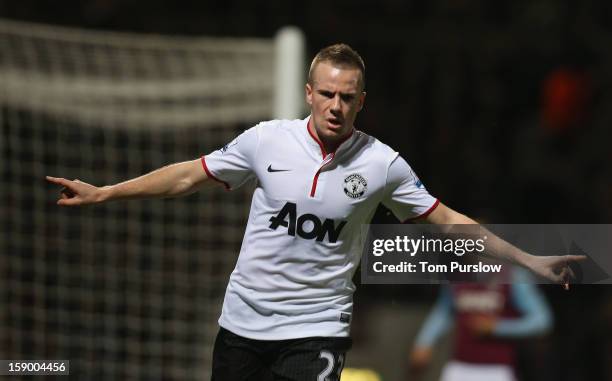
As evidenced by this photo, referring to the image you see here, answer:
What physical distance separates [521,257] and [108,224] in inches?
173

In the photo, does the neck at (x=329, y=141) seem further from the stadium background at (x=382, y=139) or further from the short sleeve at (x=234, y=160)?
the stadium background at (x=382, y=139)

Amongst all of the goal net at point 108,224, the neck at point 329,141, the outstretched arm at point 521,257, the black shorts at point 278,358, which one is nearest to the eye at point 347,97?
the neck at point 329,141

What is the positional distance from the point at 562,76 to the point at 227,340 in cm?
771

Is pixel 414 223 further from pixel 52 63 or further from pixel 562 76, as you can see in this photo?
pixel 562 76

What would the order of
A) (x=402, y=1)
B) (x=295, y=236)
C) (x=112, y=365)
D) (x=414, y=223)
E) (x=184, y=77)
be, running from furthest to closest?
1. (x=402, y=1)
2. (x=112, y=365)
3. (x=184, y=77)
4. (x=414, y=223)
5. (x=295, y=236)

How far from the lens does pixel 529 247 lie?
15.1 ft

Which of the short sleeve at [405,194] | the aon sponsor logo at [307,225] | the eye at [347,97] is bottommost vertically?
the aon sponsor logo at [307,225]

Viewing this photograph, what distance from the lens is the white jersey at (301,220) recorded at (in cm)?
416

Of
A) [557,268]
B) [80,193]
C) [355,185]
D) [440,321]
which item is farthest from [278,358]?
[440,321]

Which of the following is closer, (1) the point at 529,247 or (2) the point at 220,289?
(1) the point at 529,247

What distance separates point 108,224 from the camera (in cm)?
797

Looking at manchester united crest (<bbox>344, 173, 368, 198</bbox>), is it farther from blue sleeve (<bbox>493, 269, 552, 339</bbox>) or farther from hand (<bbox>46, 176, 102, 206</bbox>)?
blue sleeve (<bbox>493, 269, 552, 339</bbox>)

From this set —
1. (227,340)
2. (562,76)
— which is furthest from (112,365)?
(562,76)

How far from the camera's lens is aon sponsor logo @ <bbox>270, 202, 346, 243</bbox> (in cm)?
414
